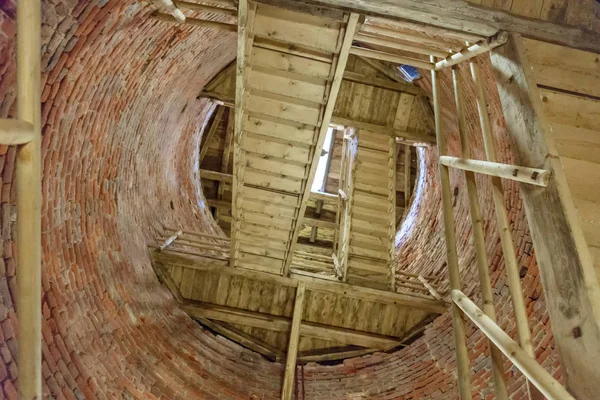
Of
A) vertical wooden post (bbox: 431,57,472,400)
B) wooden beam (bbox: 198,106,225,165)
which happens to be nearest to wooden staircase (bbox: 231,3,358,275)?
vertical wooden post (bbox: 431,57,472,400)

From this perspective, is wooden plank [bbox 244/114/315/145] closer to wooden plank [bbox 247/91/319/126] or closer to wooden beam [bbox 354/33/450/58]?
wooden plank [bbox 247/91/319/126]

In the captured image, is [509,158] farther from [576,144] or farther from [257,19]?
[257,19]

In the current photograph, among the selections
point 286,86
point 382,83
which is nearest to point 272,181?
point 286,86

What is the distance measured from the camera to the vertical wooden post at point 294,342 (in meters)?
5.55

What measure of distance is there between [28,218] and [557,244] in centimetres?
242

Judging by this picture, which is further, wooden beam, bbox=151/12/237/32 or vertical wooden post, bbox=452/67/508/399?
wooden beam, bbox=151/12/237/32

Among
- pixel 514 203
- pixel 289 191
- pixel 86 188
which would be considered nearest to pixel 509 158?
pixel 514 203

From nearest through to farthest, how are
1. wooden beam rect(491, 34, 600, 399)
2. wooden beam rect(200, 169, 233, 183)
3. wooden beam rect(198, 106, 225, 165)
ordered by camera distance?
wooden beam rect(491, 34, 600, 399)
wooden beam rect(200, 169, 233, 183)
wooden beam rect(198, 106, 225, 165)

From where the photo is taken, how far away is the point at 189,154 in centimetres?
896

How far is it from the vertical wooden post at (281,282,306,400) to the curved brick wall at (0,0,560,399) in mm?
209

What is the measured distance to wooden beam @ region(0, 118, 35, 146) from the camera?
166cm

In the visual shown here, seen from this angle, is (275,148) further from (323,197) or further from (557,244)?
(323,197)

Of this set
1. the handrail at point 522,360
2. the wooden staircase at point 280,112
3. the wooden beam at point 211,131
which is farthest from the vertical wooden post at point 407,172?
the handrail at point 522,360

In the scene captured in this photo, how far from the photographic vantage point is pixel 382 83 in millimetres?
8609
